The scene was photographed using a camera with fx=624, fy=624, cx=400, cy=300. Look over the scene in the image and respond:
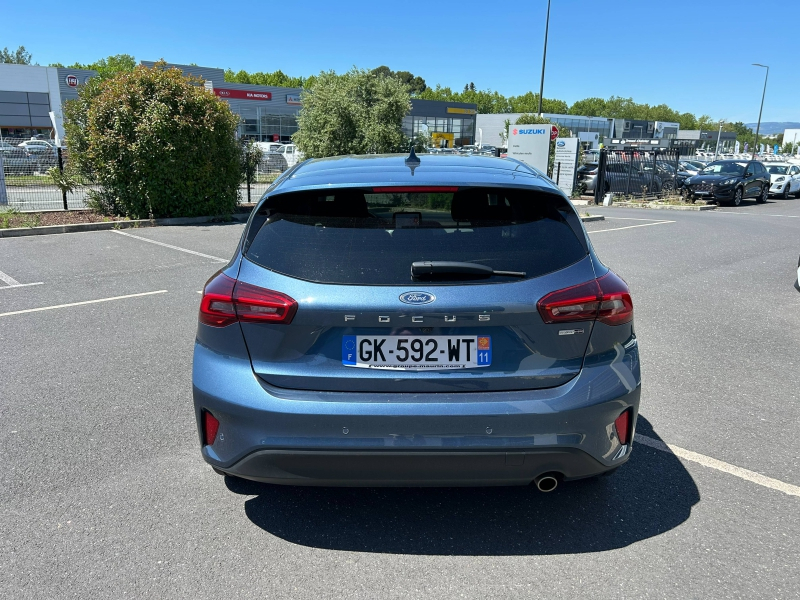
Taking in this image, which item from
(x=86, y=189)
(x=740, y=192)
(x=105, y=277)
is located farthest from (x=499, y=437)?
(x=740, y=192)

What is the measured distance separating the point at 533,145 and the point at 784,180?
1575 cm

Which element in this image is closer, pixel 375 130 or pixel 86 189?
pixel 86 189

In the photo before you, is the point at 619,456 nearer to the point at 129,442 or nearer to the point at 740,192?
the point at 129,442

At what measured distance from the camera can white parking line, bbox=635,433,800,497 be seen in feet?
10.9

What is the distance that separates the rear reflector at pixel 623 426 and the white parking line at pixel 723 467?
3.79 feet

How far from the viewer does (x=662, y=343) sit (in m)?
6.00

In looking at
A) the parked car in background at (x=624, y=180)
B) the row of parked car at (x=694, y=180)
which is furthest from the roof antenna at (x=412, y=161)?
the parked car in background at (x=624, y=180)

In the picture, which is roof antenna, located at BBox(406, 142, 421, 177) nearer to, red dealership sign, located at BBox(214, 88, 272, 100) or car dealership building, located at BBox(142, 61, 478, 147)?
car dealership building, located at BBox(142, 61, 478, 147)

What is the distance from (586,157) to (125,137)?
28248 mm

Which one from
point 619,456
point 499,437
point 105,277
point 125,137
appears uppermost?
point 125,137

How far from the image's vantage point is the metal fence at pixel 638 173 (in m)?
24.9

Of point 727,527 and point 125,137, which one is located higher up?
point 125,137

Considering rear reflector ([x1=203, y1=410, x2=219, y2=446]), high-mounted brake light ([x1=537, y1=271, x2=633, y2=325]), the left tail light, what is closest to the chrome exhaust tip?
high-mounted brake light ([x1=537, y1=271, x2=633, y2=325])

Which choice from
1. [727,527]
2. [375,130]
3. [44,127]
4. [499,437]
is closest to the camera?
[499,437]
